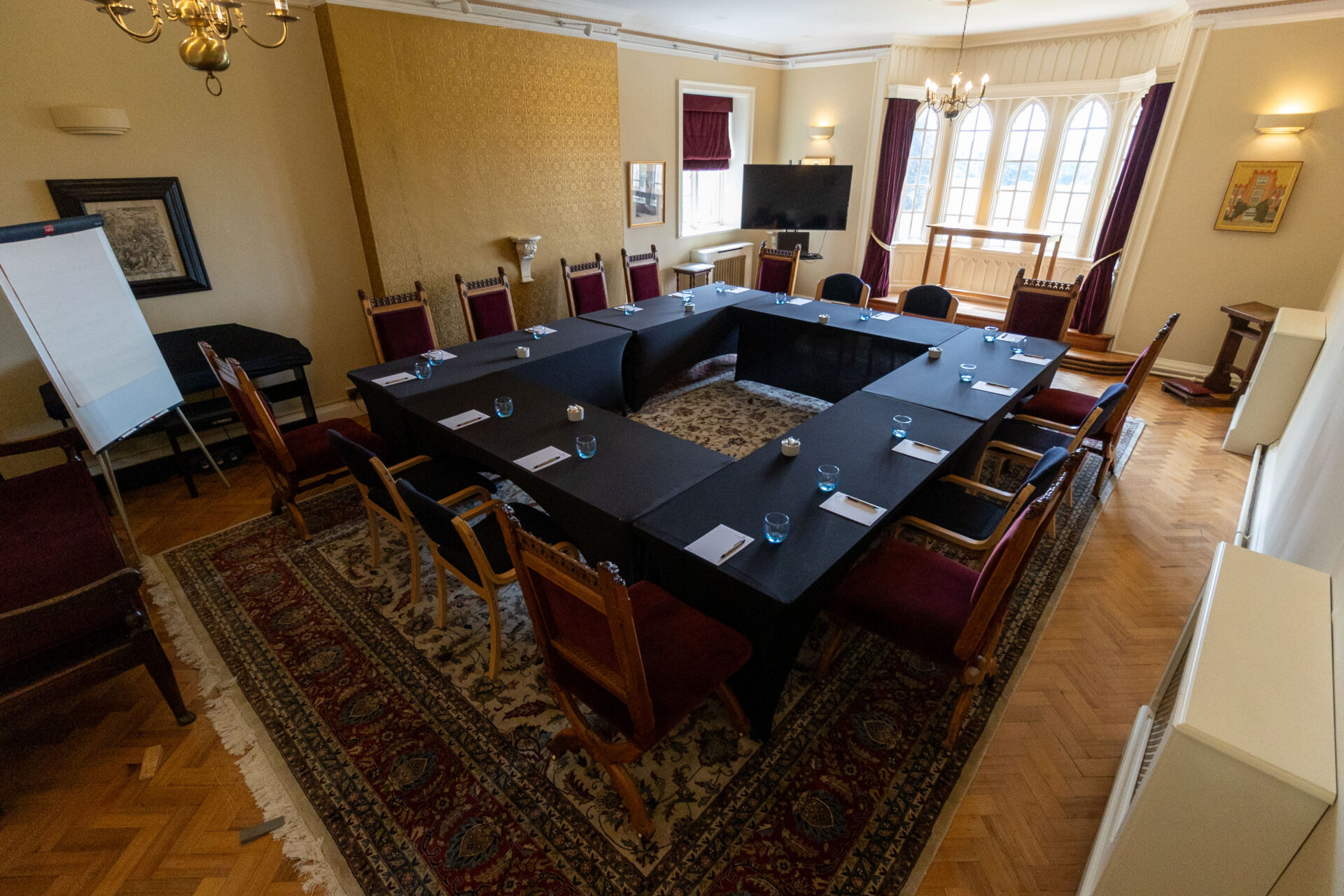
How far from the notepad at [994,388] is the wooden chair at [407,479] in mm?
2675

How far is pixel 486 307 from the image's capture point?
4672 millimetres

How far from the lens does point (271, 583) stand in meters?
2.97

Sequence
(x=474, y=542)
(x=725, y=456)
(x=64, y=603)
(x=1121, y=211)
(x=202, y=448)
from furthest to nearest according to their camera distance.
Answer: (x=1121, y=211), (x=202, y=448), (x=725, y=456), (x=474, y=542), (x=64, y=603)

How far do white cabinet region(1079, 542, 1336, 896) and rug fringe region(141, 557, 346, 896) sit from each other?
2.09 m

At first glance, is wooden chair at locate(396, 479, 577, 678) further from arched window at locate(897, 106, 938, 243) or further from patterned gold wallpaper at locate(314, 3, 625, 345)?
arched window at locate(897, 106, 938, 243)

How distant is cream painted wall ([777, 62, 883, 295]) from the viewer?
6.92 m

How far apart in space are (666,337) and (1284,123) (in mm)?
5118

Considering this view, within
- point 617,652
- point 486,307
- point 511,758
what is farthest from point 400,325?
point 617,652

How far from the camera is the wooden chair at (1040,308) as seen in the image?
14.6 ft

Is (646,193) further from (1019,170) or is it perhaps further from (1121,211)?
(1121,211)

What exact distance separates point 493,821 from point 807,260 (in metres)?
7.43

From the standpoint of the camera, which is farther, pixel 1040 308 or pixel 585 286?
pixel 585 286

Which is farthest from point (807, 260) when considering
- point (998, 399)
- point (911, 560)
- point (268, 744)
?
point (268, 744)

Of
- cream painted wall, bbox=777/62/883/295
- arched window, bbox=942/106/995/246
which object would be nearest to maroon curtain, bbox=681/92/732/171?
cream painted wall, bbox=777/62/883/295
